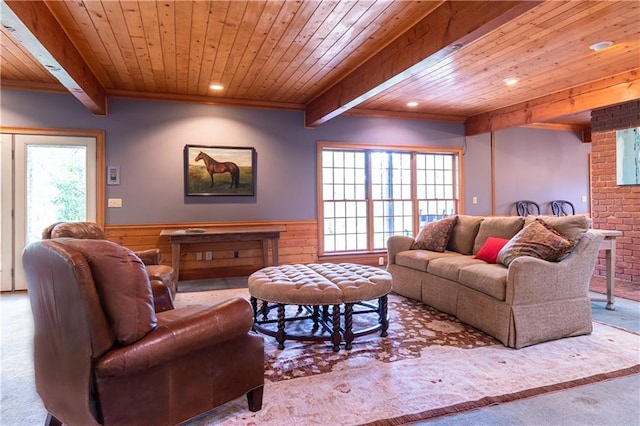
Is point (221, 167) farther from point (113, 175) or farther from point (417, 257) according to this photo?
point (417, 257)

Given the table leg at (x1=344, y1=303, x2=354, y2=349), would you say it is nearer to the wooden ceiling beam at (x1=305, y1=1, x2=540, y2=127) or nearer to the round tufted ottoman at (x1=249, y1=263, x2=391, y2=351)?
the round tufted ottoman at (x1=249, y1=263, x2=391, y2=351)

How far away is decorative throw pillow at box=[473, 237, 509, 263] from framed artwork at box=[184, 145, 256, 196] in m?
3.22

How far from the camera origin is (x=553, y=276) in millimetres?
2703

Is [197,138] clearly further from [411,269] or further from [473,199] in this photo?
[473,199]

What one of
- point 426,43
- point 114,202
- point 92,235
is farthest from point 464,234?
point 114,202

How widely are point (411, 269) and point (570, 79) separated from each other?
307 cm

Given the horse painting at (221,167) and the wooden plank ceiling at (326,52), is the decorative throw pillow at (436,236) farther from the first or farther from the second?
the horse painting at (221,167)

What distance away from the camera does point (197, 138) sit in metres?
5.06

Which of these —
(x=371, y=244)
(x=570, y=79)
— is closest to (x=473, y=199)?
(x=371, y=244)

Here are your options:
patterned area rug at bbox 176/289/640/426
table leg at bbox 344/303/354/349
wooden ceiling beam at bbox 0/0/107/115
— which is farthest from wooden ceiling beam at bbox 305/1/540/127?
wooden ceiling beam at bbox 0/0/107/115

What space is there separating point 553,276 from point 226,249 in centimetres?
395

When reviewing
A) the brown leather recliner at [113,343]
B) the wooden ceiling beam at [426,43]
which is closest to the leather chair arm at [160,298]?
the brown leather recliner at [113,343]

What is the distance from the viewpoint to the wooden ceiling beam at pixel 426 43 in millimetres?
2279

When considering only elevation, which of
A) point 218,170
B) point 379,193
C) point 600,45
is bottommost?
point 379,193
